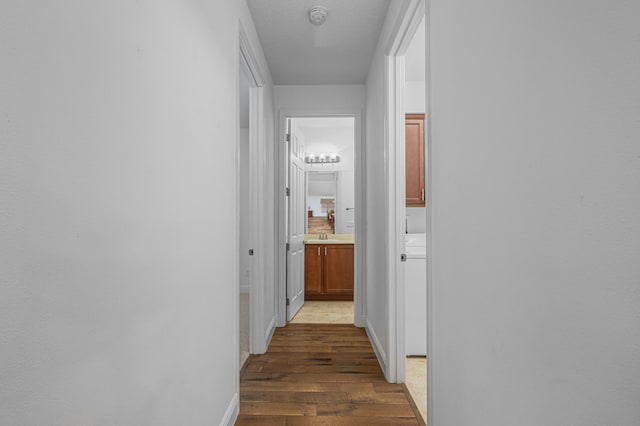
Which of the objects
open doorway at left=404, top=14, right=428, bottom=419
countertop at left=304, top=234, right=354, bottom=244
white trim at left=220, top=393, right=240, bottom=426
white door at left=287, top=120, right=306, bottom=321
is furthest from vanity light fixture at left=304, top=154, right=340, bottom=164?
white trim at left=220, top=393, right=240, bottom=426

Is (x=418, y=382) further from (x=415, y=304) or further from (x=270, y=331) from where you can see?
(x=270, y=331)

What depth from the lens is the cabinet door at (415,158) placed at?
3.57 metres

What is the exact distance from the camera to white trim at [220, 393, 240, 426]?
1.97 metres

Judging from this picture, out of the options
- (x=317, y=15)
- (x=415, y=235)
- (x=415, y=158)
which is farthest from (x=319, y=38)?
(x=415, y=235)

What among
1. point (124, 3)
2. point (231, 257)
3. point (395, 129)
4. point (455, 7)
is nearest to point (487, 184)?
point (455, 7)

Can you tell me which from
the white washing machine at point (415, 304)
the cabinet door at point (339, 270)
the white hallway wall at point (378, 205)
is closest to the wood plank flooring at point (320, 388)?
the white hallway wall at point (378, 205)

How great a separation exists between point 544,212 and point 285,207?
3.35m

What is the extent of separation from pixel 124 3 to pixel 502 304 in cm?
126

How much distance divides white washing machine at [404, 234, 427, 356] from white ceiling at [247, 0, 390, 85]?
1841 mm

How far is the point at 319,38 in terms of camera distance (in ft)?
9.97

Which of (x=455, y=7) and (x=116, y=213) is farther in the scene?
(x=455, y=7)

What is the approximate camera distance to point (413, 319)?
3049 mm

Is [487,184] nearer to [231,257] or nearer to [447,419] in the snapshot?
[447,419]

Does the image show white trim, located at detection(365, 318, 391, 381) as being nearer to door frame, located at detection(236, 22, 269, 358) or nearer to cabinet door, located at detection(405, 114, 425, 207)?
door frame, located at detection(236, 22, 269, 358)
